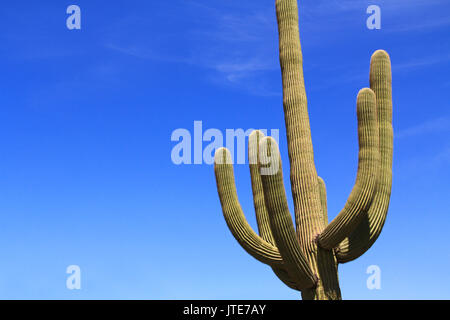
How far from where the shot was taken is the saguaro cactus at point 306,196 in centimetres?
788

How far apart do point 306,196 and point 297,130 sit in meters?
1.08

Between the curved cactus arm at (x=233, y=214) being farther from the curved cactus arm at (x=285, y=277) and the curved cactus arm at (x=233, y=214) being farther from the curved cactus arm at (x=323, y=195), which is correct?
the curved cactus arm at (x=323, y=195)

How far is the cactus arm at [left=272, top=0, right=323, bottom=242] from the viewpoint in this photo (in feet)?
28.6

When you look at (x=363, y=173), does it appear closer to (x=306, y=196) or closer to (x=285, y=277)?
(x=306, y=196)

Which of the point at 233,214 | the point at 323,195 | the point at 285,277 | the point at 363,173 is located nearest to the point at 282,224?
the point at 233,214

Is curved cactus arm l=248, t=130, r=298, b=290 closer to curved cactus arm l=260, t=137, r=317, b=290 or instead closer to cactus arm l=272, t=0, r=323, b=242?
curved cactus arm l=260, t=137, r=317, b=290

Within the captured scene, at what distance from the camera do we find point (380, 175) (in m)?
8.68

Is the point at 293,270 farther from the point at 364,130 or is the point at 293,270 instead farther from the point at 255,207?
the point at 364,130

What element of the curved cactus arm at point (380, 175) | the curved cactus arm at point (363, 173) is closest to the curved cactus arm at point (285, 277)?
the curved cactus arm at point (380, 175)

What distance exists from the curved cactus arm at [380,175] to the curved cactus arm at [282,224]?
708mm

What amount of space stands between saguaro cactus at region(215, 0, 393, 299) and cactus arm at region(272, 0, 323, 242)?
15mm

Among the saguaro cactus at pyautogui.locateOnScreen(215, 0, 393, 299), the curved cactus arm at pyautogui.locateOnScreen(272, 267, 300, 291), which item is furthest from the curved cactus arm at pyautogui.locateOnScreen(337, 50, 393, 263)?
the curved cactus arm at pyautogui.locateOnScreen(272, 267, 300, 291)
